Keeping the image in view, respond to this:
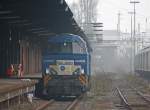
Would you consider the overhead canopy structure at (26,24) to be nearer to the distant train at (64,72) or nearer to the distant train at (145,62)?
the distant train at (64,72)

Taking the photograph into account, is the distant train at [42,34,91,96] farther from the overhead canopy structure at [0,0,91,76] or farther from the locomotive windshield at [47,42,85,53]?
the overhead canopy structure at [0,0,91,76]

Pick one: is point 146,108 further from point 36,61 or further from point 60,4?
point 36,61

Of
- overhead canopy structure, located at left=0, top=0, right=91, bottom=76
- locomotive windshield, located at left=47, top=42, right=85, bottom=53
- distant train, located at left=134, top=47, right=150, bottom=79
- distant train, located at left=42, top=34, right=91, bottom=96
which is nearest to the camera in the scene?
overhead canopy structure, located at left=0, top=0, right=91, bottom=76

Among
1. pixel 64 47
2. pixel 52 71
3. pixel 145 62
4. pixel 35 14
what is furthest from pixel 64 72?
pixel 145 62

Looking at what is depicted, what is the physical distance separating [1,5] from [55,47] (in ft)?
16.0

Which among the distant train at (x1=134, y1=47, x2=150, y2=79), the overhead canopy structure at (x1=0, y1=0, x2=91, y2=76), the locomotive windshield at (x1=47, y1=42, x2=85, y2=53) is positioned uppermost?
the overhead canopy structure at (x1=0, y1=0, x2=91, y2=76)

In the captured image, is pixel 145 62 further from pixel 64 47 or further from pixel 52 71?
pixel 52 71

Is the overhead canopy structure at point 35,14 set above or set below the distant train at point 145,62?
above

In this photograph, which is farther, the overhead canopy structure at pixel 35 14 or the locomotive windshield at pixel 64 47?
the locomotive windshield at pixel 64 47

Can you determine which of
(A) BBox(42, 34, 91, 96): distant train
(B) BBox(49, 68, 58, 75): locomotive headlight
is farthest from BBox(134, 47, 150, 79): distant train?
(B) BBox(49, 68, 58, 75): locomotive headlight

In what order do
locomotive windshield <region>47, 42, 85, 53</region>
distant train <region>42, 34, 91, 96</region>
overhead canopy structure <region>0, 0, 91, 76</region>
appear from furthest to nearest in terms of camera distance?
locomotive windshield <region>47, 42, 85, 53</region> < distant train <region>42, 34, 91, 96</region> < overhead canopy structure <region>0, 0, 91, 76</region>

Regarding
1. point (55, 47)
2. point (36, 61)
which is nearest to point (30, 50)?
point (36, 61)

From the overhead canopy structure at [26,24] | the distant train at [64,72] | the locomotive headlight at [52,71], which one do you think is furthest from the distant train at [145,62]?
the locomotive headlight at [52,71]

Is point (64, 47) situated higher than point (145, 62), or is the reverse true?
point (64, 47)
